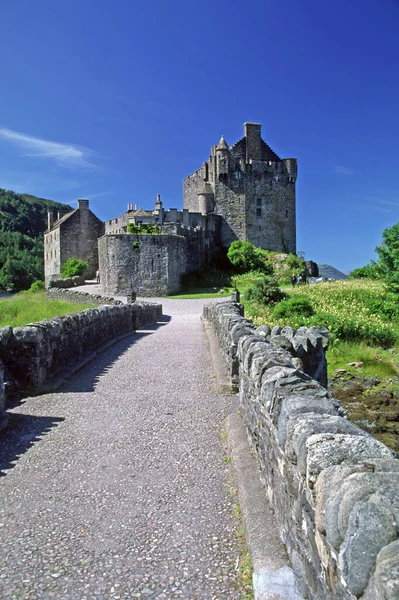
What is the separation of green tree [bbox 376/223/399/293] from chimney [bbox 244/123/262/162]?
92.7 feet

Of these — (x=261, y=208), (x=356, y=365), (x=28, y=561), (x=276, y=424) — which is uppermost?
(x=261, y=208)

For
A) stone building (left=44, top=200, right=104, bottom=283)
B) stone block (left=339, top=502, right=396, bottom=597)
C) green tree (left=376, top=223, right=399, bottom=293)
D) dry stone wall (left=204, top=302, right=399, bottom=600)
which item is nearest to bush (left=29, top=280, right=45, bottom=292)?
stone building (left=44, top=200, right=104, bottom=283)

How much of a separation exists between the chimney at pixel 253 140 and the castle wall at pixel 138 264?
24.9 m

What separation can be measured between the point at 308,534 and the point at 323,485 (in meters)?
0.50

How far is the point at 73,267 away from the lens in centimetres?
4997

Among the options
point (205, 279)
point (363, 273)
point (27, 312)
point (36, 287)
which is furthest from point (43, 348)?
point (36, 287)

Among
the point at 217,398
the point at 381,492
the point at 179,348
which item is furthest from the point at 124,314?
the point at 381,492

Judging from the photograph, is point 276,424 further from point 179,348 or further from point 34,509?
point 179,348

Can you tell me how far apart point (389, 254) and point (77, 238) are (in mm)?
33307

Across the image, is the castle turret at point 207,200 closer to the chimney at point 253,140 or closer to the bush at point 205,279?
the chimney at point 253,140

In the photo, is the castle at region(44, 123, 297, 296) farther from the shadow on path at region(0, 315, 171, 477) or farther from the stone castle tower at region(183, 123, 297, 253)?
the shadow on path at region(0, 315, 171, 477)

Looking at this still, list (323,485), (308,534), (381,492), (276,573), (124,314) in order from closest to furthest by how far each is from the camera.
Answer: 1. (381,492)
2. (323,485)
3. (308,534)
4. (276,573)
5. (124,314)

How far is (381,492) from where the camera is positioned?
6.43 feet

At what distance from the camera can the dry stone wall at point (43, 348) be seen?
25.7ft
